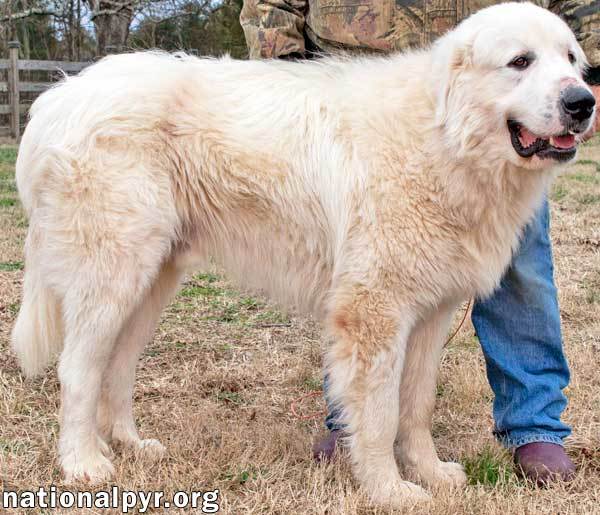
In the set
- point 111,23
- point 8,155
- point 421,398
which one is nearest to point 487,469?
point 421,398

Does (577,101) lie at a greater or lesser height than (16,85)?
greater

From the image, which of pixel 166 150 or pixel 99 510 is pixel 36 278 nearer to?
pixel 166 150

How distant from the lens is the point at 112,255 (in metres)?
2.65

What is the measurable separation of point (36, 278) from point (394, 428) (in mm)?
1375

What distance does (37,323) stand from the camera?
2.89 meters

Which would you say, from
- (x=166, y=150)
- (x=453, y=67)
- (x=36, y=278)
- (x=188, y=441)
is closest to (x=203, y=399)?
(x=188, y=441)

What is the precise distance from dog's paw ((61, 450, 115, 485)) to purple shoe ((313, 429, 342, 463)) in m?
0.72

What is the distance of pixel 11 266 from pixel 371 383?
11.6 ft

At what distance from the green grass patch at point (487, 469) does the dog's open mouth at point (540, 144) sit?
1099mm

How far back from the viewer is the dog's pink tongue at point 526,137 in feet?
7.97

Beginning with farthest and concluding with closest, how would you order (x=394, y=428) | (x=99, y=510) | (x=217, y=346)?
1. (x=217, y=346)
2. (x=394, y=428)
3. (x=99, y=510)

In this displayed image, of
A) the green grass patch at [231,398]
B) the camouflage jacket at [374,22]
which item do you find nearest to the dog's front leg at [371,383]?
the green grass patch at [231,398]

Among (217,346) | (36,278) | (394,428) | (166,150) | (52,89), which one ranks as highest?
(52,89)

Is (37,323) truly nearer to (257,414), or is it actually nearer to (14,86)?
(257,414)
